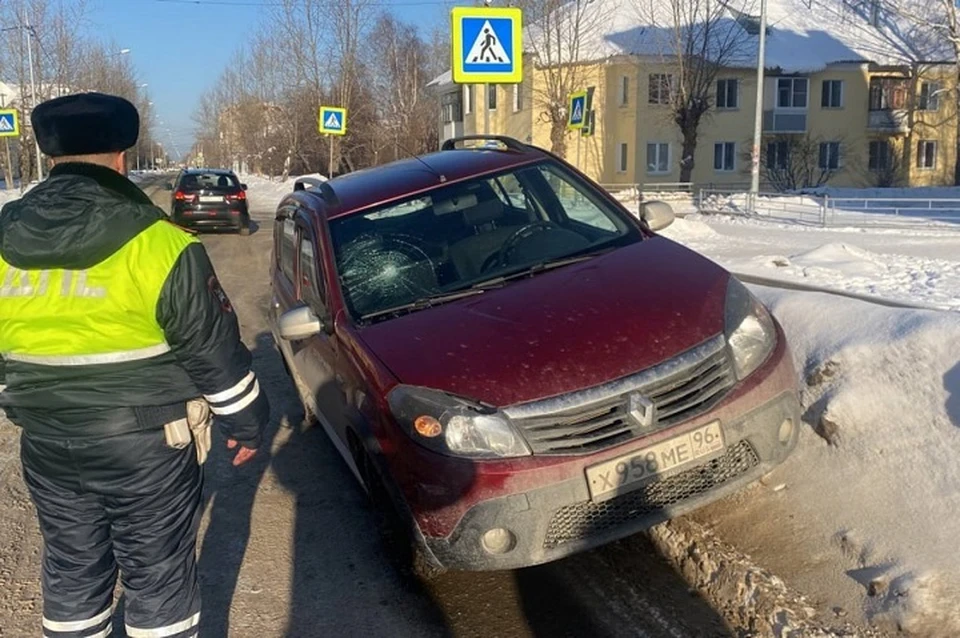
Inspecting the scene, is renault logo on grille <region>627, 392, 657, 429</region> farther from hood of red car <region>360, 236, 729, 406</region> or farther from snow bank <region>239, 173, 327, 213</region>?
snow bank <region>239, 173, 327, 213</region>

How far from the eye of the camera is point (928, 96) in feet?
151

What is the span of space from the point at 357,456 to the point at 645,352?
4.78 ft

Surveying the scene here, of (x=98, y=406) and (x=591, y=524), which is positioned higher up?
(x=98, y=406)

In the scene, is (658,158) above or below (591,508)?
above

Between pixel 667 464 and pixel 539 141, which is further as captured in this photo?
pixel 539 141

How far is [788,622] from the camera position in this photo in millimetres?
3244

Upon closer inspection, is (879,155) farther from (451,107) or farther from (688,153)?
(451,107)

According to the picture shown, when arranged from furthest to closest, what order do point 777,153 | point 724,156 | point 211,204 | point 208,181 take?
point 777,153
point 724,156
point 208,181
point 211,204

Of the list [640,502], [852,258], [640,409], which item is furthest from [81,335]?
[852,258]

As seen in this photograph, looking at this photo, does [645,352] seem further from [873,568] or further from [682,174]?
[682,174]

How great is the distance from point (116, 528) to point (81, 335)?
2.00ft

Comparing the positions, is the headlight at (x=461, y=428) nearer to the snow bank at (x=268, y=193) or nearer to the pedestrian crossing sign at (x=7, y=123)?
the pedestrian crossing sign at (x=7, y=123)

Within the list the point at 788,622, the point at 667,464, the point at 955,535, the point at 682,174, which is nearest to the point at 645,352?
the point at 667,464

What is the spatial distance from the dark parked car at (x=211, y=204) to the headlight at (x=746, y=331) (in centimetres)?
1938
